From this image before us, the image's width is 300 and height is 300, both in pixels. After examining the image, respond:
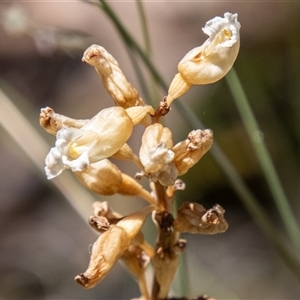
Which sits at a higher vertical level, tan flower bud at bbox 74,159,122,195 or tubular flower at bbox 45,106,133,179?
tubular flower at bbox 45,106,133,179

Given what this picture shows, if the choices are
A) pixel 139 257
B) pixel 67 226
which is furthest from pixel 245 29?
pixel 139 257

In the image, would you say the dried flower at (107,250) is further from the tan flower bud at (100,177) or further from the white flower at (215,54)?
the white flower at (215,54)

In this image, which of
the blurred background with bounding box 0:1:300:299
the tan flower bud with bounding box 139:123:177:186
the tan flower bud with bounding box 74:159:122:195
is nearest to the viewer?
the tan flower bud with bounding box 139:123:177:186

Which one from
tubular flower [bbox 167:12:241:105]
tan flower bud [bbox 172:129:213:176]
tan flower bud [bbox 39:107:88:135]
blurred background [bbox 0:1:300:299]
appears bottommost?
blurred background [bbox 0:1:300:299]

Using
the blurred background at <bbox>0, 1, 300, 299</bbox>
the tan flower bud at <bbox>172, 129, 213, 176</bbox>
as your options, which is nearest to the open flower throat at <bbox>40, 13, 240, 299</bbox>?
the tan flower bud at <bbox>172, 129, 213, 176</bbox>

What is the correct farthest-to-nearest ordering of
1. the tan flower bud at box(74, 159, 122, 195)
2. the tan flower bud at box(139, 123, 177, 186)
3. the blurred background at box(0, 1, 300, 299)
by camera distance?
1. the blurred background at box(0, 1, 300, 299)
2. the tan flower bud at box(74, 159, 122, 195)
3. the tan flower bud at box(139, 123, 177, 186)

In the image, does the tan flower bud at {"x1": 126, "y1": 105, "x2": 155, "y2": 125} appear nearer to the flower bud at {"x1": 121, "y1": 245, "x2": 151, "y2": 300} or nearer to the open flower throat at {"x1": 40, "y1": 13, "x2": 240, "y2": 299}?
the open flower throat at {"x1": 40, "y1": 13, "x2": 240, "y2": 299}

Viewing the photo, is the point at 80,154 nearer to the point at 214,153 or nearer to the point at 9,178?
the point at 214,153
